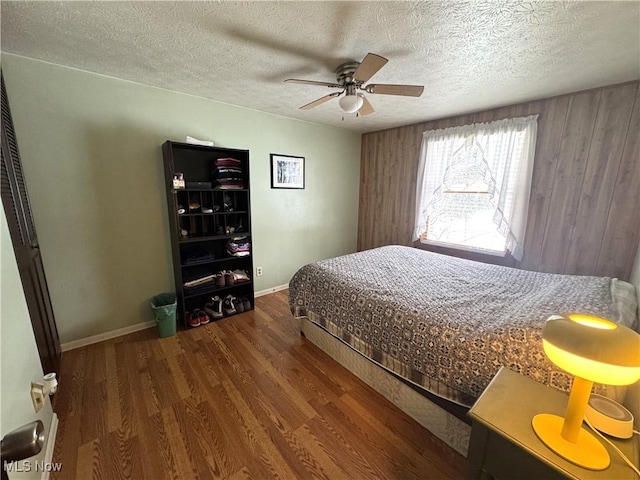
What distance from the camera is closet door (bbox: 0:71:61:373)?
56.0 inches

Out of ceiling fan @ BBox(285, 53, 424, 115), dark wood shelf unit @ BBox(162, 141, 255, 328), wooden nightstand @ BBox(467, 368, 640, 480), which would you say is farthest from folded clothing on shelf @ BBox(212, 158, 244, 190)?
wooden nightstand @ BBox(467, 368, 640, 480)

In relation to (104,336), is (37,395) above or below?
above

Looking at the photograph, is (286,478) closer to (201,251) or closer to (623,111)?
(201,251)

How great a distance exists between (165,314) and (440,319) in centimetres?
229

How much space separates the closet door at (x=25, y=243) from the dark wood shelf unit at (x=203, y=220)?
35.2 inches

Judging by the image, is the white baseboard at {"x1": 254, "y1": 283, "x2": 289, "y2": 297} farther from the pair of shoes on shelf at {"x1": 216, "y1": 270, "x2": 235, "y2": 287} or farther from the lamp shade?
the lamp shade

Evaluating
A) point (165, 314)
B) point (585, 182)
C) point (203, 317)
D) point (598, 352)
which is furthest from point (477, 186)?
point (165, 314)

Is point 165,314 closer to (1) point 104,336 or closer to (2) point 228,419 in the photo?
(1) point 104,336

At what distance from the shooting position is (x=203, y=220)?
8.79ft

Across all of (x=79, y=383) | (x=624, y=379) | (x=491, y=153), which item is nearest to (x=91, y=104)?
(x=79, y=383)

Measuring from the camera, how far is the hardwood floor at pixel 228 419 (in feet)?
4.25

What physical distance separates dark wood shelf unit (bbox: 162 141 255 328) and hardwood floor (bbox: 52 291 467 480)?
66cm

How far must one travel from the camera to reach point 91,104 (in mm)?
2045
